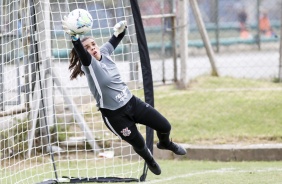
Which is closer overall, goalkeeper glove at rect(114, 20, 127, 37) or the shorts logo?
the shorts logo

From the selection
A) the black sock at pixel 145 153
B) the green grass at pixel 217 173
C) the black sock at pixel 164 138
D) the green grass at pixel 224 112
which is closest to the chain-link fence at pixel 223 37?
the green grass at pixel 224 112

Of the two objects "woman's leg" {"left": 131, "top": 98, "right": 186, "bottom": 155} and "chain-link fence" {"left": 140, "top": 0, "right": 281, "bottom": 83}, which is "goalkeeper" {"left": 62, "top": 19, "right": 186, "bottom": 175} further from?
"chain-link fence" {"left": 140, "top": 0, "right": 281, "bottom": 83}

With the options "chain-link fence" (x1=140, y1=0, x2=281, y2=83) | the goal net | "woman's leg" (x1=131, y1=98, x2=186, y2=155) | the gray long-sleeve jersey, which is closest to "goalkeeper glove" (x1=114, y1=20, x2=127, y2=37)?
the gray long-sleeve jersey

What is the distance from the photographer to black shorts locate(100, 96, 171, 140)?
862 cm

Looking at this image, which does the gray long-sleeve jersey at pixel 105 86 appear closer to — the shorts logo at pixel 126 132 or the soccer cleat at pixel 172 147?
the shorts logo at pixel 126 132

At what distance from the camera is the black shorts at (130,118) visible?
8.62 meters

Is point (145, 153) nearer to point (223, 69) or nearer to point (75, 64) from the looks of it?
point (75, 64)

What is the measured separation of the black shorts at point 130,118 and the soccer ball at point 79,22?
38.9 inches

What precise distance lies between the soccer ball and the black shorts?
989 mm

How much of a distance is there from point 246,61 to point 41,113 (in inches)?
268

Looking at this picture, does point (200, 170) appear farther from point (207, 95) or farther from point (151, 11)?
point (151, 11)

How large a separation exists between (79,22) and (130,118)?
126 cm

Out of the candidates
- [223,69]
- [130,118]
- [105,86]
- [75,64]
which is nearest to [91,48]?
[75,64]

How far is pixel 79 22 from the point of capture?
26.9 ft
